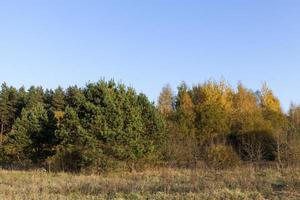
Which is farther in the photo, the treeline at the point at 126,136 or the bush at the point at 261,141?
the bush at the point at 261,141

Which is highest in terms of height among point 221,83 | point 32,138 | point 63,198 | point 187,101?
point 221,83

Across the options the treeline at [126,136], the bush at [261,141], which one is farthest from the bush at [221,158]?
the bush at [261,141]

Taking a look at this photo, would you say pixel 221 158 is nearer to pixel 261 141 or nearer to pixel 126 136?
pixel 126 136

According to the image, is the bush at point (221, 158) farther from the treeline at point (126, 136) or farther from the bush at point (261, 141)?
the bush at point (261, 141)

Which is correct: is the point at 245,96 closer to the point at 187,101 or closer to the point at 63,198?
the point at 187,101

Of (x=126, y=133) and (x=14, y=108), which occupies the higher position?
(x=14, y=108)

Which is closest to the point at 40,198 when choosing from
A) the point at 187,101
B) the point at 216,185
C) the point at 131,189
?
the point at 131,189

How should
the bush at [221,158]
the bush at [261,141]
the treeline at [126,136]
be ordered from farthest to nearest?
1. the bush at [261,141]
2. the bush at [221,158]
3. the treeline at [126,136]

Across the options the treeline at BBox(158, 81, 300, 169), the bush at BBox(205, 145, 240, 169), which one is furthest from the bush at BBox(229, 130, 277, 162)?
the bush at BBox(205, 145, 240, 169)

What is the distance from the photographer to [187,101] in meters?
48.6

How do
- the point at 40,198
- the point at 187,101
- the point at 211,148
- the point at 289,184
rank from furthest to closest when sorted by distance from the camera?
the point at 187,101 < the point at 211,148 < the point at 289,184 < the point at 40,198

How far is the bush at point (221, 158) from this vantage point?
26.8 metres

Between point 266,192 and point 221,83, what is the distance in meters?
45.7

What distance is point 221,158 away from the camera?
27016 millimetres
